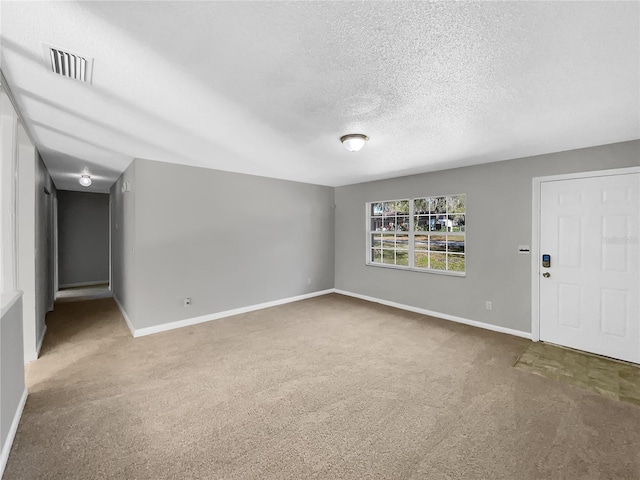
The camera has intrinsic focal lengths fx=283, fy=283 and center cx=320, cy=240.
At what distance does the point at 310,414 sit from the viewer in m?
2.18

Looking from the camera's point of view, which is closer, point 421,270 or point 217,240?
point 217,240

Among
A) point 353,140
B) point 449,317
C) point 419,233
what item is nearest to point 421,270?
point 419,233

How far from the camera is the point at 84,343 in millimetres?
3551

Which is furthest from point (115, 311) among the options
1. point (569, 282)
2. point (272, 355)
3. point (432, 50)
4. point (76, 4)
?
point (569, 282)

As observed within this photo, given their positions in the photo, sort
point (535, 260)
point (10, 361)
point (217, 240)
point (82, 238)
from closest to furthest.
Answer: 1. point (10, 361)
2. point (535, 260)
3. point (217, 240)
4. point (82, 238)

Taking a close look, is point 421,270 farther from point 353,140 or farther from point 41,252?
point 41,252

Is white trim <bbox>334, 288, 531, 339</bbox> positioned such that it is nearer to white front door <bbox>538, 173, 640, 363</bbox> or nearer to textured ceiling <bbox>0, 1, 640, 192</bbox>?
white front door <bbox>538, 173, 640, 363</bbox>

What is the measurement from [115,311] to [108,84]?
174 inches

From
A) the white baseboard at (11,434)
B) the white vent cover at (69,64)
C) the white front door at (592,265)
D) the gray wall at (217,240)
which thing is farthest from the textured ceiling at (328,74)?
the white baseboard at (11,434)

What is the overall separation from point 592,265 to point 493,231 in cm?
110

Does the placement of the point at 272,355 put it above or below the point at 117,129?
below

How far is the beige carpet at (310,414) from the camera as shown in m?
1.70

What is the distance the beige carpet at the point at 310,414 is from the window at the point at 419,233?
1.41 meters

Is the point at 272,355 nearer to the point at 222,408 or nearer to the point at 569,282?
the point at 222,408
